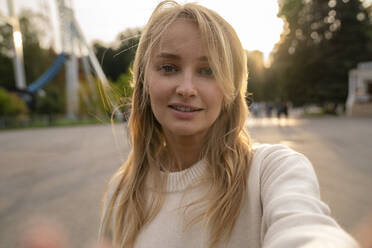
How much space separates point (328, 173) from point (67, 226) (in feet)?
15.4

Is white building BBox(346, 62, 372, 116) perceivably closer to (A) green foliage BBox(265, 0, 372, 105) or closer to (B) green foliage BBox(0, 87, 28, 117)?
(A) green foliage BBox(265, 0, 372, 105)

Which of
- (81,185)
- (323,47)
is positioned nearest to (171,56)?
(81,185)

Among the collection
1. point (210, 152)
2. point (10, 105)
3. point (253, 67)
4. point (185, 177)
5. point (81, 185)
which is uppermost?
point (253, 67)

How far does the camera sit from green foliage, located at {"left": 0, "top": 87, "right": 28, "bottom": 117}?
2386 cm

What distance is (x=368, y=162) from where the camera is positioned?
6883 millimetres

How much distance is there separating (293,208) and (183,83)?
30.0 inches

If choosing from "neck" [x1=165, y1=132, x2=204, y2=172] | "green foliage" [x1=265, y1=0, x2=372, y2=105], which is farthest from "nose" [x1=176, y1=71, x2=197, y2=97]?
"green foliage" [x1=265, y1=0, x2=372, y2=105]

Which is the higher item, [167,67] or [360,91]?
[167,67]

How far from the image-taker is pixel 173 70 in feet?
4.99

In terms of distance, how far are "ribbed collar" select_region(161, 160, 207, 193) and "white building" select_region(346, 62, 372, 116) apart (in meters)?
29.8

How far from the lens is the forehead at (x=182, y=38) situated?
1461 mm

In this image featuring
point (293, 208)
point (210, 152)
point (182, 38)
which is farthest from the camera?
point (210, 152)

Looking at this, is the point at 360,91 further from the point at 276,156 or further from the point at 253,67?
the point at 276,156

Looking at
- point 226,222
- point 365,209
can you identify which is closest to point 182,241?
point 226,222
